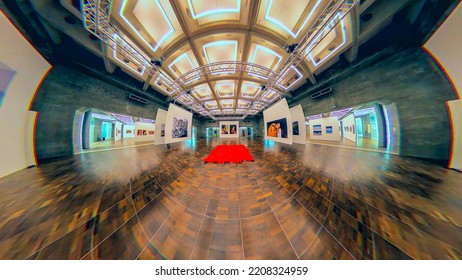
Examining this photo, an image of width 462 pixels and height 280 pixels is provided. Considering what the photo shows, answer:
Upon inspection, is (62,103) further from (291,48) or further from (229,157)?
(291,48)

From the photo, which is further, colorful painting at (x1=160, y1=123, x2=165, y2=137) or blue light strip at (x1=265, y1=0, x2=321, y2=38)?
colorful painting at (x1=160, y1=123, x2=165, y2=137)

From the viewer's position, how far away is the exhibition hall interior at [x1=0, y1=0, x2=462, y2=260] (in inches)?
43.6

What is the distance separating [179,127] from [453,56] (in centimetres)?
931

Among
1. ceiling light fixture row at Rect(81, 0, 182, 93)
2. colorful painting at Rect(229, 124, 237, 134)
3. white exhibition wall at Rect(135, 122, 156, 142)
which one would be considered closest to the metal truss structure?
ceiling light fixture row at Rect(81, 0, 182, 93)

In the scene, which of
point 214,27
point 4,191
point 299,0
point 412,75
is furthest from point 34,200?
point 412,75

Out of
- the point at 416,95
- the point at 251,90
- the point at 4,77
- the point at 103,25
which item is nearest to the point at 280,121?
the point at 251,90

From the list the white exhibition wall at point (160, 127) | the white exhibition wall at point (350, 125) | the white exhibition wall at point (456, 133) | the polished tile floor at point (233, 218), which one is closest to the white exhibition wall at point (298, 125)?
the white exhibition wall at point (456, 133)

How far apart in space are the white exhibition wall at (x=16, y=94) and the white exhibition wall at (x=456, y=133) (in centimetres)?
999

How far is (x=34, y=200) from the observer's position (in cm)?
171

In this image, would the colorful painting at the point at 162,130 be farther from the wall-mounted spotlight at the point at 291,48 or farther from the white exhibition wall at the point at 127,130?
the white exhibition wall at the point at 127,130

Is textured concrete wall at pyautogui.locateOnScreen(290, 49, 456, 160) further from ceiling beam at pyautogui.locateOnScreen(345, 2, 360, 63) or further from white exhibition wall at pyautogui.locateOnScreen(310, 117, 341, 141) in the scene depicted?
white exhibition wall at pyautogui.locateOnScreen(310, 117, 341, 141)

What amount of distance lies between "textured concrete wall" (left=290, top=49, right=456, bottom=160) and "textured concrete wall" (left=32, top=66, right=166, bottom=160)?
11.5 m

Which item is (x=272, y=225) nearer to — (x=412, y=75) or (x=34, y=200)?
(x=34, y=200)
